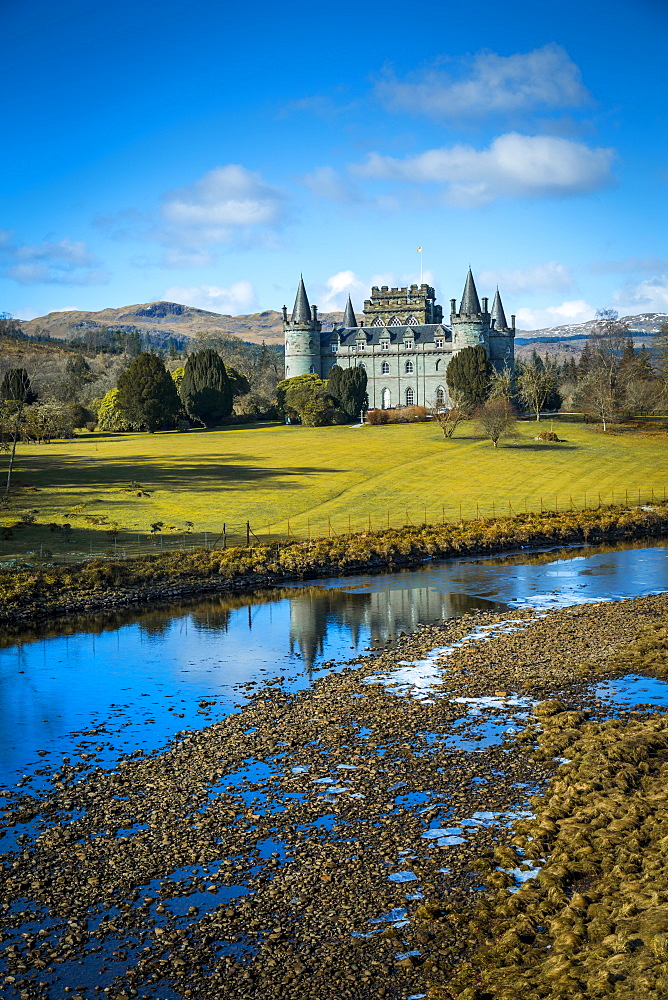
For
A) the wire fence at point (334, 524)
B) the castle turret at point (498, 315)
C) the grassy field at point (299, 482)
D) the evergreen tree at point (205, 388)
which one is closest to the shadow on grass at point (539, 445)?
the grassy field at point (299, 482)

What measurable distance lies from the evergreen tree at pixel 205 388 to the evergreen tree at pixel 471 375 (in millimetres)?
22278

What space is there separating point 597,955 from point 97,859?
260 inches

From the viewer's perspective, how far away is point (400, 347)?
10600cm

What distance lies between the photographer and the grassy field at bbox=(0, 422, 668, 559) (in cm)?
3850

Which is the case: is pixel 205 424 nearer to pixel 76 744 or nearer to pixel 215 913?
pixel 76 744

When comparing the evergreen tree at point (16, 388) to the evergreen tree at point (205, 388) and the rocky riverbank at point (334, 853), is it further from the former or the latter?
the rocky riverbank at point (334, 853)

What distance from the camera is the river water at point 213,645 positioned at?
17.6 m

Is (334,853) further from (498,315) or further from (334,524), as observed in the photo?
(498,315)

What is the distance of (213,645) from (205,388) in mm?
Answer: 67523

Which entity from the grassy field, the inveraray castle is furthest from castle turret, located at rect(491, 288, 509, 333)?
the grassy field

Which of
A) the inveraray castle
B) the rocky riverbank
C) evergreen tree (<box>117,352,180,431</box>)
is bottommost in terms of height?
the rocky riverbank

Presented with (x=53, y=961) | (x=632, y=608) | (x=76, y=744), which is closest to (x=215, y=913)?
(x=53, y=961)

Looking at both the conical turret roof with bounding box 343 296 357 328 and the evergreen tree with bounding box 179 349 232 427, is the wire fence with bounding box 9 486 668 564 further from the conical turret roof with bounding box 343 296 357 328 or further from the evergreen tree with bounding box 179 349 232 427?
the conical turret roof with bounding box 343 296 357 328

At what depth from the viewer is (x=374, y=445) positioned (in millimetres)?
66500
